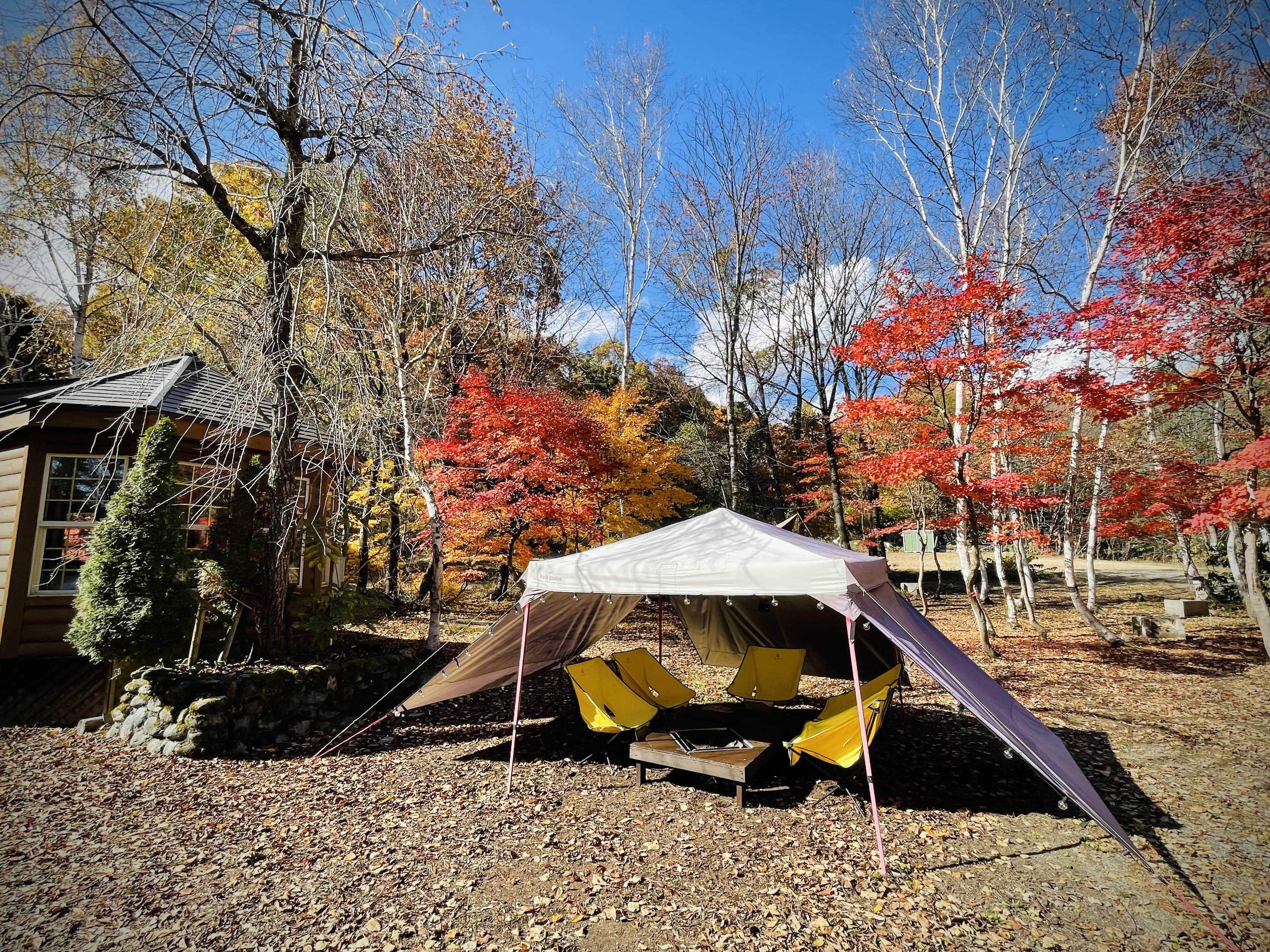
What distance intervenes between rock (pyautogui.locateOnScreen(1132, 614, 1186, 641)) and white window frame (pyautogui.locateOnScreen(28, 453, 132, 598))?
48.1 ft

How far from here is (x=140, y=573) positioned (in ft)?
18.7

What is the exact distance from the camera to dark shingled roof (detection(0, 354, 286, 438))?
628 centimetres

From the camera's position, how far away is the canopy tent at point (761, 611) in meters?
3.79

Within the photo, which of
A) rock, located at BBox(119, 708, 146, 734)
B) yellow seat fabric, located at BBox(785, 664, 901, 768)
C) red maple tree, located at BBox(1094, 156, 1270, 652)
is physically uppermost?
red maple tree, located at BBox(1094, 156, 1270, 652)

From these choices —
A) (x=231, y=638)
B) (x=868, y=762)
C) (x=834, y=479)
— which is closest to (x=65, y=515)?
(x=231, y=638)

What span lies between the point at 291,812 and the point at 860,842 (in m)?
3.89

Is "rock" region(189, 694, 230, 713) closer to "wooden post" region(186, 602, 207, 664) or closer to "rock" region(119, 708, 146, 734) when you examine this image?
"rock" region(119, 708, 146, 734)

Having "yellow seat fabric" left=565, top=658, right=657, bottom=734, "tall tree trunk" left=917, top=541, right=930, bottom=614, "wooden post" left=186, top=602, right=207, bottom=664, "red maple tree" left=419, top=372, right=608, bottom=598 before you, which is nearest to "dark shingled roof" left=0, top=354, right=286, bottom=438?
"wooden post" left=186, top=602, right=207, bottom=664

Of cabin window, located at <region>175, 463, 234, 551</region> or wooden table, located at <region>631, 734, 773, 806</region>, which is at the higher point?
cabin window, located at <region>175, 463, 234, 551</region>

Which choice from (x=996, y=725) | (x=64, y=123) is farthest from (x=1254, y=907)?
(x=64, y=123)

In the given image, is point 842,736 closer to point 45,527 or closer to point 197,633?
point 197,633

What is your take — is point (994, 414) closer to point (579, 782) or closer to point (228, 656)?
point (579, 782)

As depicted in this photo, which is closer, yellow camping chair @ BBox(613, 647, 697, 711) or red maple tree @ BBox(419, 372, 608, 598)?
yellow camping chair @ BBox(613, 647, 697, 711)

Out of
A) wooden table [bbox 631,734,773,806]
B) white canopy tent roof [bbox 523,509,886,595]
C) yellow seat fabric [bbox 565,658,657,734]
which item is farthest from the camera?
yellow seat fabric [bbox 565,658,657,734]
